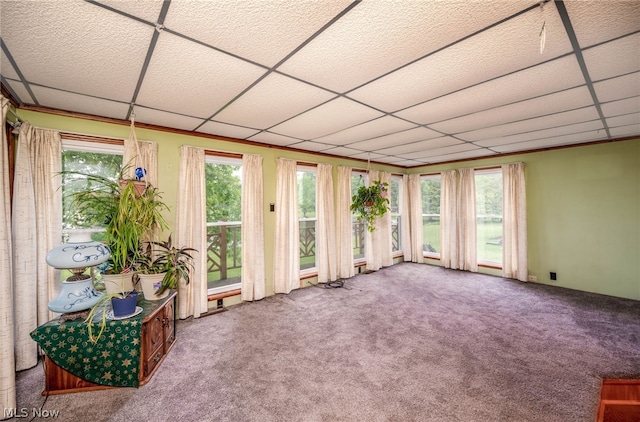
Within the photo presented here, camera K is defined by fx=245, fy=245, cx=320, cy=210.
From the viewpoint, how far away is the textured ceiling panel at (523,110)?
7.73 feet

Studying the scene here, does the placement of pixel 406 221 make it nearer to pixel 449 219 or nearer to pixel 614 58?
pixel 449 219

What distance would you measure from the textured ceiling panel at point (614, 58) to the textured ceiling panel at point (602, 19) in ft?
0.37

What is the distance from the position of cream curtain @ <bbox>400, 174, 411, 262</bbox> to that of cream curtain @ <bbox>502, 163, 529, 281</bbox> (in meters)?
2.09

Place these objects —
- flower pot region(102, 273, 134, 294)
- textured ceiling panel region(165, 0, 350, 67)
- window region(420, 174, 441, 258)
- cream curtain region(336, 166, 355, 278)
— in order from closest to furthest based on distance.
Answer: textured ceiling panel region(165, 0, 350, 67) → flower pot region(102, 273, 134, 294) → cream curtain region(336, 166, 355, 278) → window region(420, 174, 441, 258)

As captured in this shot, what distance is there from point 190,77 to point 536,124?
4062mm

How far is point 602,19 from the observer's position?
4.44ft

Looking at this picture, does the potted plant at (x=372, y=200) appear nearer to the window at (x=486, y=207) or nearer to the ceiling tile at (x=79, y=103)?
the window at (x=486, y=207)

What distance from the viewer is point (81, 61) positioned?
173 cm

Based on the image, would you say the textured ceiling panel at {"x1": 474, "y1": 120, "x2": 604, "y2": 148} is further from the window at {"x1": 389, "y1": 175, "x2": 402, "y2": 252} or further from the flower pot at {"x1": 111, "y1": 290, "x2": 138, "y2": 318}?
the flower pot at {"x1": 111, "y1": 290, "x2": 138, "y2": 318}

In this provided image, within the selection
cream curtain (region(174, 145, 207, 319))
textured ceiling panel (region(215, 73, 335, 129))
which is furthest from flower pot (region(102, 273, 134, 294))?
textured ceiling panel (region(215, 73, 335, 129))

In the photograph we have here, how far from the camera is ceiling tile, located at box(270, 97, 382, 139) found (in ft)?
8.46

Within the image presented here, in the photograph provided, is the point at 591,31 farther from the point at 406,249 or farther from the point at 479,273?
the point at 406,249

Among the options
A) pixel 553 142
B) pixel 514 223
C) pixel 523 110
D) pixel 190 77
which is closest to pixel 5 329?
pixel 190 77

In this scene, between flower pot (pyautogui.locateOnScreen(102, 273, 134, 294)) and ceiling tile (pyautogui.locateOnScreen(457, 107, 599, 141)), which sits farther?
ceiling tile (pyautogui.locateOnScreen(457, 107, 599, 141))
